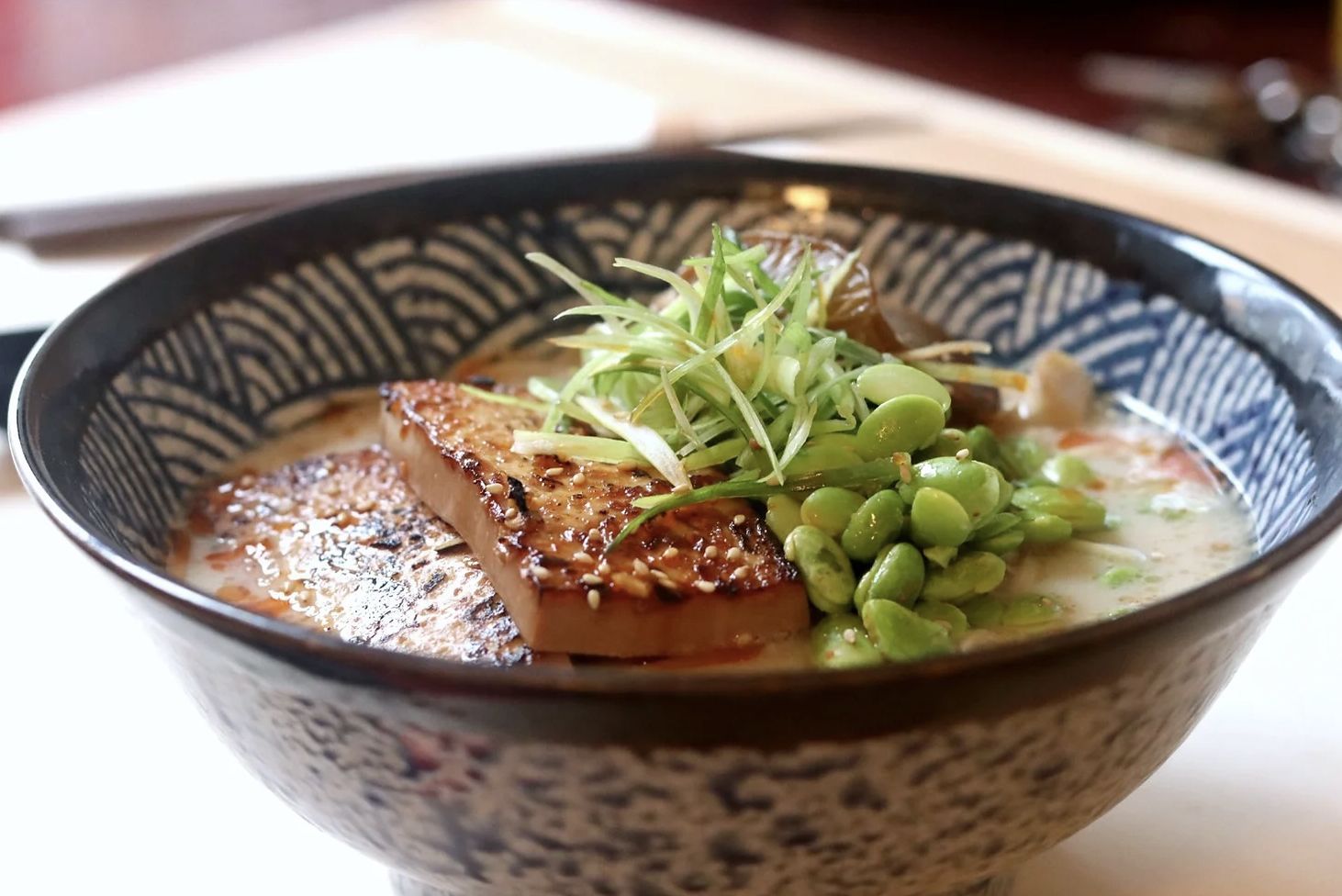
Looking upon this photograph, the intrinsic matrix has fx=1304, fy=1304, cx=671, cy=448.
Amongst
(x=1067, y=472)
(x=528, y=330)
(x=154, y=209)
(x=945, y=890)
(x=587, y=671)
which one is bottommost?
(x=945, y=890)

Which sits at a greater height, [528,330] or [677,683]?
[528,330]

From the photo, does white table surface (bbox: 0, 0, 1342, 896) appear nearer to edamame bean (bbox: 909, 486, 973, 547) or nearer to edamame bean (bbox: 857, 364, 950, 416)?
edamame bean (bbox: 909, 486, 973, 547)

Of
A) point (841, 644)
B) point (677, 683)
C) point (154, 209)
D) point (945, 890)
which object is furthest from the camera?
point (154, 209)

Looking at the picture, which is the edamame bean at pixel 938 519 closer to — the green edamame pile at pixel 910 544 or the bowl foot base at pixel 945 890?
the green edamame pile at pixel 910 544

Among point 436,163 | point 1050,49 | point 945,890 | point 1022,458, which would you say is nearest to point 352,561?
point 945,890

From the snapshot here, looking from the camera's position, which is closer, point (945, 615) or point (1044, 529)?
point (945, 615)

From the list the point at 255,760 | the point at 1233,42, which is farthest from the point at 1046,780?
the point at 1233,42

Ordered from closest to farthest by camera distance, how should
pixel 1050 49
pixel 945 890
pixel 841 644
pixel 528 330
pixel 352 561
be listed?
1. pixel 945 890
2. pixel 841 644
3. pixel 352 561
4. pixel 528 330
5. pixel 1050 49

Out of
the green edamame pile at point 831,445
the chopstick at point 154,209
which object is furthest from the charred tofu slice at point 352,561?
the chopstick at point 154,209

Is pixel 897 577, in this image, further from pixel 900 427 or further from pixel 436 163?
pixel 436 163
